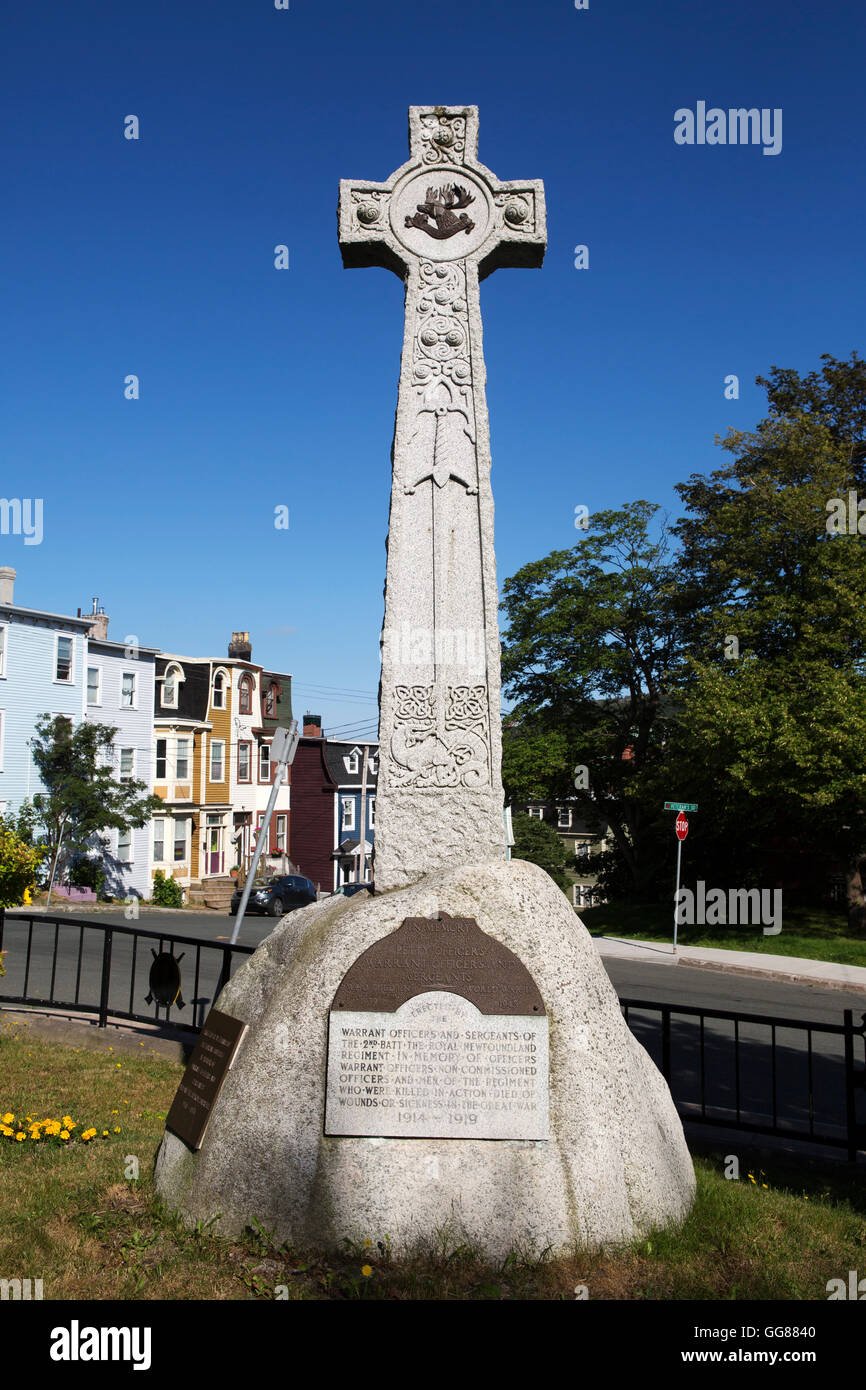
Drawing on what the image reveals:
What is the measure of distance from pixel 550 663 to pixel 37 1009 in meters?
22.6

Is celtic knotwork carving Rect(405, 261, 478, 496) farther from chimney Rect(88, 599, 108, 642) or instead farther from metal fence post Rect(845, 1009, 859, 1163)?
chimney Rect(88, 599, 108, 642)

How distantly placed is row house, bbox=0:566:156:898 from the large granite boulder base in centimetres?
2890

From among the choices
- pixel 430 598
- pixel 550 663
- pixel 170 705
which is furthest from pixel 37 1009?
pixel 170 705

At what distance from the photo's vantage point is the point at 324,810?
4662cm

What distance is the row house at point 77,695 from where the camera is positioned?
3209 centimetres

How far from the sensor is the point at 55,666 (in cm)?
3391

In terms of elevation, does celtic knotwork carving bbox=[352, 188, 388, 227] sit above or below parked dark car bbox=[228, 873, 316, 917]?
above

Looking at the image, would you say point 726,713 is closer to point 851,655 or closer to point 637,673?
point 851,655

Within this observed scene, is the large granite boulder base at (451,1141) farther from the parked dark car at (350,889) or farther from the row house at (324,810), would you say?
the row house at (324,810)

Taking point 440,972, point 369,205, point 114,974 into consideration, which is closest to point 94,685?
point 114,974

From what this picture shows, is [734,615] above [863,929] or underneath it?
above

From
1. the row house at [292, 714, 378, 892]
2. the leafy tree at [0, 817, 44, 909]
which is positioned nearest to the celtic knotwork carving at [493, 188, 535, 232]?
the leafy tree at [0, 817, 44, 909]

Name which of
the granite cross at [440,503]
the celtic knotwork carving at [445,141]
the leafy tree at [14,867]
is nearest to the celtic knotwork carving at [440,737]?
the granite cross at [440,503]

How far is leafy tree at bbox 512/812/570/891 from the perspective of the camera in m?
36.3
